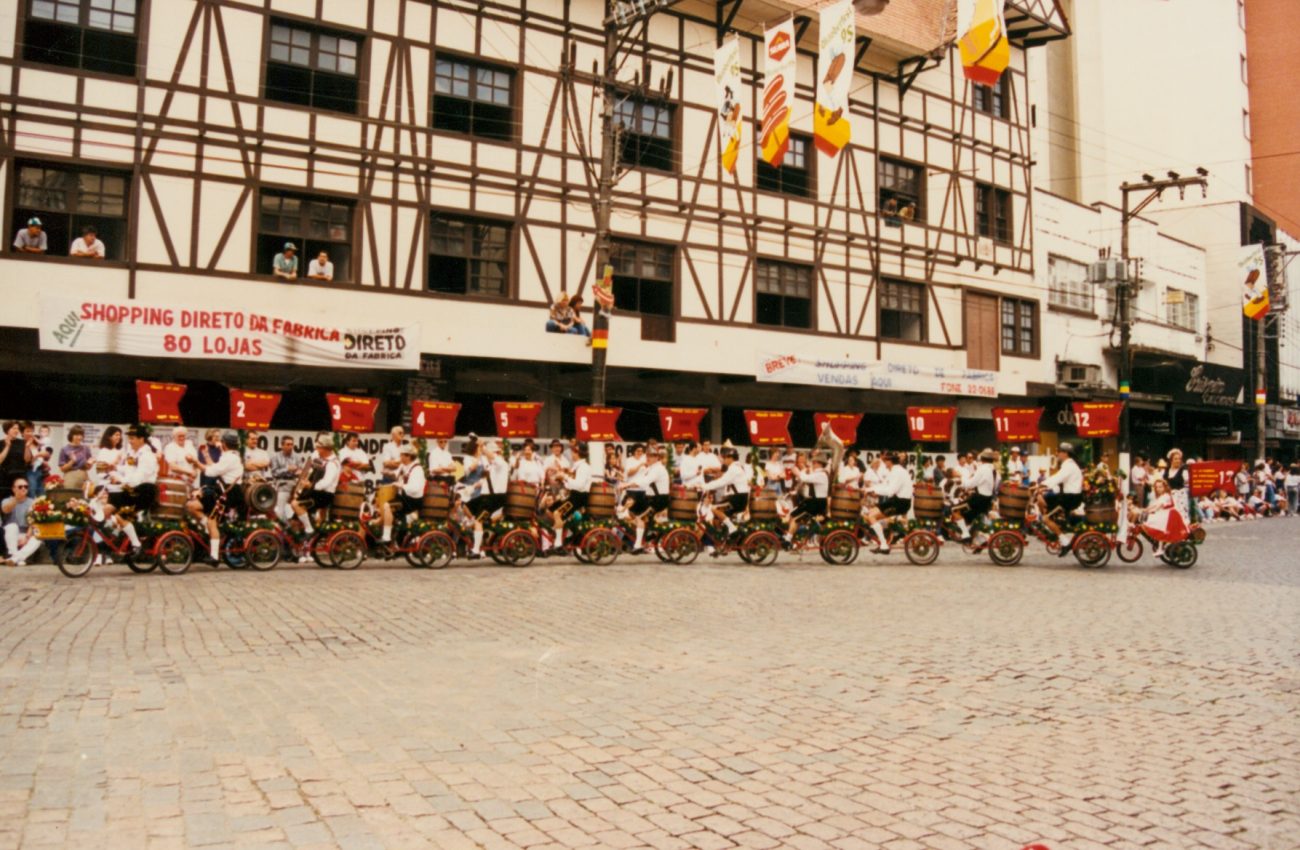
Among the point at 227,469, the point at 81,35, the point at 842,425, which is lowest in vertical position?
the point at 227,469

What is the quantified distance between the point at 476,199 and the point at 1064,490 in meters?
13.1

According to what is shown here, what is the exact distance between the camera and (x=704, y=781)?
5148mm

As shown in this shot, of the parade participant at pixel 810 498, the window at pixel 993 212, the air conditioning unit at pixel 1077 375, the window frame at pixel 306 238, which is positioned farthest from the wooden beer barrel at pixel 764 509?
the air conditioning unit at pixel 1077 375

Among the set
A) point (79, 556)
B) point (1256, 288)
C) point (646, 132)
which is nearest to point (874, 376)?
point (646, 132)

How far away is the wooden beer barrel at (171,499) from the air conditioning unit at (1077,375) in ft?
94.5

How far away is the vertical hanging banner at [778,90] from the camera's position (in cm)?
1881

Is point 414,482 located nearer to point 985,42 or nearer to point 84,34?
point 84,34

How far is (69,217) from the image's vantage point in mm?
17969

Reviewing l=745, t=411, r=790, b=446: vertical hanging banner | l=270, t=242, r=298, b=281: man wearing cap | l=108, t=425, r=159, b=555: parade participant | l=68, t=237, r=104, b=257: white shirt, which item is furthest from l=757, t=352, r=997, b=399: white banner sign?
l=108, t=425, r=159, b=555: parade participant

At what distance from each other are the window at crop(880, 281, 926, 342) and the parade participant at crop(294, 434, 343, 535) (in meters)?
18.0

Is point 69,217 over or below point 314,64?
below

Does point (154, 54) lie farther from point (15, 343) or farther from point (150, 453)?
point (150, 453)

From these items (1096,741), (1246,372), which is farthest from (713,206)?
(1246,372)

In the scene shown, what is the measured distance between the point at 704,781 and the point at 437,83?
19.4 meters
